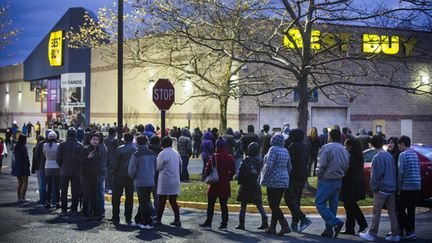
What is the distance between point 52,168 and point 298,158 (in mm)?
5555

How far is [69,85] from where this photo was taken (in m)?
52.3

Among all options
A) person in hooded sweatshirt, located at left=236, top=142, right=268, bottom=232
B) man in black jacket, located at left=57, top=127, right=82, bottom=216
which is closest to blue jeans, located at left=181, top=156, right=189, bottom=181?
man in black jacket, located at left=57, top=127, right=82, bottom=216

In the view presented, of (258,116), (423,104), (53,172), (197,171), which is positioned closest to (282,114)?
(258,116)

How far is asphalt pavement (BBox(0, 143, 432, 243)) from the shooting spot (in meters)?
9.66

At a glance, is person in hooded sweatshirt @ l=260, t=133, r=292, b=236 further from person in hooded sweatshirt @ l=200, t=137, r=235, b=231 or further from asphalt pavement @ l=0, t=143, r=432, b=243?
person in hooded sweatshirt @ l=200, t=137, r=235, b=231

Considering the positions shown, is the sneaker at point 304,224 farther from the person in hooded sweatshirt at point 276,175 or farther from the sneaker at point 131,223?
the sneaker at point 131,223

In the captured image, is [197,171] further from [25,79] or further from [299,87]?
[25,79]

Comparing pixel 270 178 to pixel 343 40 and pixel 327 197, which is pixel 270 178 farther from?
pixel 343 40

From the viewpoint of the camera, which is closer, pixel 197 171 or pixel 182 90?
pixel 197 171

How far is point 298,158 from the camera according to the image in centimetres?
1036

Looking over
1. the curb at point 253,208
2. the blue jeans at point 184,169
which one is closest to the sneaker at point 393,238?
the curb at point 253,208

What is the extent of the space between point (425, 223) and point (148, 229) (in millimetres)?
5348

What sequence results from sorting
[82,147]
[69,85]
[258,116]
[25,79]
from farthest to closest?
1. [25,79]
2. [69,85]
3. [258,116]
4. [82,147]

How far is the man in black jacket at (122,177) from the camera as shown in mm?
11061
